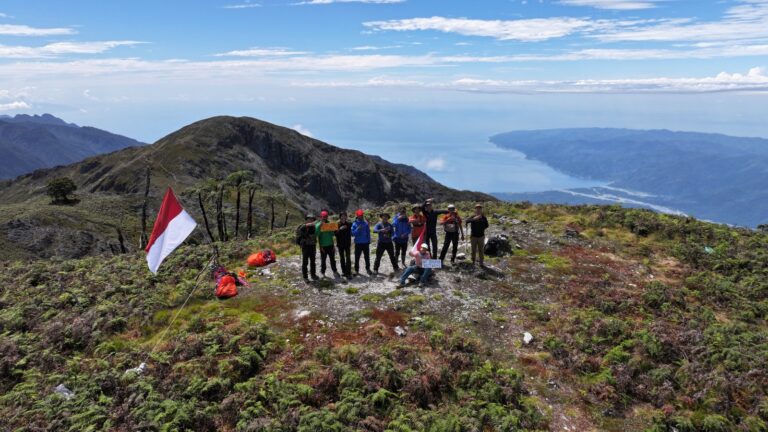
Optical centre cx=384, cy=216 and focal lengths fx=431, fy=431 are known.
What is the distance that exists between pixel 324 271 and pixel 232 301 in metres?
4.16

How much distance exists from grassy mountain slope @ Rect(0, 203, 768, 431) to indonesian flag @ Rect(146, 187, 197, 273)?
2754 mm

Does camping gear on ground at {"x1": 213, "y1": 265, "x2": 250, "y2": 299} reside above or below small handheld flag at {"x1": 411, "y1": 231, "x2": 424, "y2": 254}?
below

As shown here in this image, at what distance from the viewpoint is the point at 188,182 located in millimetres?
121812

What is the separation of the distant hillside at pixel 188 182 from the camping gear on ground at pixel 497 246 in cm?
6738

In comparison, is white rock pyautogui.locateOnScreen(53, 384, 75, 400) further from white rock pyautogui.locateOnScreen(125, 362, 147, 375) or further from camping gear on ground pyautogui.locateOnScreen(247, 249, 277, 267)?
camping gear on ground pyautogui.locateOnScreen(247, 249, 277, 267)

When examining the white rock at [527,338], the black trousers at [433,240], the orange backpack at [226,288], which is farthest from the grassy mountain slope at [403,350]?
the black trousers at [433,240]

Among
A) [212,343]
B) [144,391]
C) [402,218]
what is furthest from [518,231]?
[144,391]

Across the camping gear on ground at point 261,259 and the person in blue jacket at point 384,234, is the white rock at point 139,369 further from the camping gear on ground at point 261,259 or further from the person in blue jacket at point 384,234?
the person in blue jacket at point 384,234

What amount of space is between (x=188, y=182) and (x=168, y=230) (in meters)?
117

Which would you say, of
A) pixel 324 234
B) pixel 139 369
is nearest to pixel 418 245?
pixel 324 234

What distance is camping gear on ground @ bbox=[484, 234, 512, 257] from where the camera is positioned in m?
23.2

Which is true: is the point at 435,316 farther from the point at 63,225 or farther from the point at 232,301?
the point at 63,225

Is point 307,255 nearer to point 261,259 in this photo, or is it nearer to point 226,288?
point 226,288

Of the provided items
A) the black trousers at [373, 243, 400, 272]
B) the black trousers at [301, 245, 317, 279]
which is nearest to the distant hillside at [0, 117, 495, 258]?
the black trousers at [301, 245, 317, 279]
